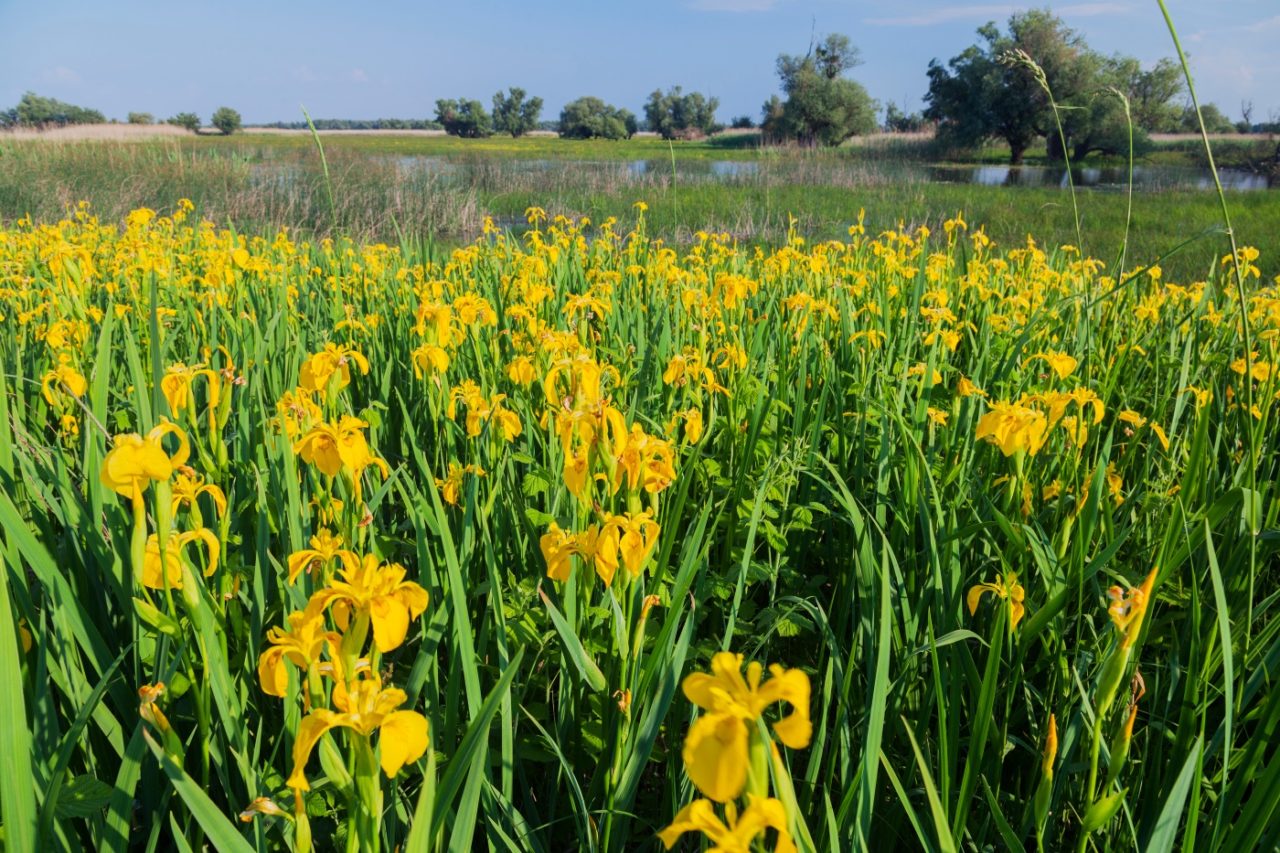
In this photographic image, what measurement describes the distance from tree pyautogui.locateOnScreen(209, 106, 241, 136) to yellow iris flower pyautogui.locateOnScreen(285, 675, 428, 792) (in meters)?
97.9

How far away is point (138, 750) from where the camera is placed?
1.00 m

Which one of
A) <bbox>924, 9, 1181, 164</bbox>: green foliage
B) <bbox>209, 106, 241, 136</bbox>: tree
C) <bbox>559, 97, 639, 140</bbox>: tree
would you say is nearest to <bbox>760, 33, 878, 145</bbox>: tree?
<bbox>924, 9, 1181, 164</bbox>: green foliage

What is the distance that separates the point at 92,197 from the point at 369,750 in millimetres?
17437

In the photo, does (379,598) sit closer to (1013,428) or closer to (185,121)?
(1013,428)

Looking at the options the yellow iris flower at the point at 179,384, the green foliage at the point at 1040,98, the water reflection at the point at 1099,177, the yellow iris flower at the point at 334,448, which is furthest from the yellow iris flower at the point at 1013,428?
the green foliage at the point at 1040,98

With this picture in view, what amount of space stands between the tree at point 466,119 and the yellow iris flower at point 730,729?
10411 cm

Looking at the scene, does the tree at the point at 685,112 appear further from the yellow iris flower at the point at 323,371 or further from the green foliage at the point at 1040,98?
the yellow iris flower at the point at 323,371

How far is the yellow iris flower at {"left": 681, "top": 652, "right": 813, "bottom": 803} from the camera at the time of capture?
51 centimetres

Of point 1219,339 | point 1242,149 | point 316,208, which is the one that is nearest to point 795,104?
point 1242,149

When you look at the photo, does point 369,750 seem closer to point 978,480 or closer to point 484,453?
point 484,453

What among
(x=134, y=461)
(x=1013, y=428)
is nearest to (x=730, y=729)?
(x=134, y=461)

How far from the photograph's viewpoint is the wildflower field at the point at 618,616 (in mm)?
913

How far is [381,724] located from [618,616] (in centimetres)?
49

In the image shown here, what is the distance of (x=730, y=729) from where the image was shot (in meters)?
0.52
